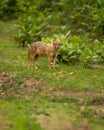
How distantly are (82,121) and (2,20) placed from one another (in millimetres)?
16315

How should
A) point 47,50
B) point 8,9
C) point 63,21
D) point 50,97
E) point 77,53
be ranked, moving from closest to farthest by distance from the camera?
point 50,97 → point 47,50 → point 77,53 → point 63,21 → point 8,9

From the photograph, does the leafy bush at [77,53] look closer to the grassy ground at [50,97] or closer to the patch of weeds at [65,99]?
the grassy ground at [50,97]

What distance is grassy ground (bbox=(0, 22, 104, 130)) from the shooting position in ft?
24.5

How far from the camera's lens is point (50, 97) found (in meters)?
8.95

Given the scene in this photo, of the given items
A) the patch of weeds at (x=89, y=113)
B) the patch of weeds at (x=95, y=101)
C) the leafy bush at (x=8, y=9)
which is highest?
the leafy bush at (x=8, y=9)

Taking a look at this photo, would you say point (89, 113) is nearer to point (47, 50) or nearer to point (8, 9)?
point (47, 50)

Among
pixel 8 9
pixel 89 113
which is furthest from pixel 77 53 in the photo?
pixel 8 9

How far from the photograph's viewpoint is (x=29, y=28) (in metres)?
16.9

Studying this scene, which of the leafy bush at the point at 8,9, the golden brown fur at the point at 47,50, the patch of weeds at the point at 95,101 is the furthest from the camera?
the leafy bush at the point at 8,9

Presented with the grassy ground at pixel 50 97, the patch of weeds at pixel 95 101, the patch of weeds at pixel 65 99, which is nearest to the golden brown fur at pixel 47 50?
the grassy ground at pixel 50 97

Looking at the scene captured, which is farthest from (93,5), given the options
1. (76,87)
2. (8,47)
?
(76,87)

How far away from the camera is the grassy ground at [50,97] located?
7.45 meters

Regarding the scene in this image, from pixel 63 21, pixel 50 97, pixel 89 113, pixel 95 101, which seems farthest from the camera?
pixel 63 21

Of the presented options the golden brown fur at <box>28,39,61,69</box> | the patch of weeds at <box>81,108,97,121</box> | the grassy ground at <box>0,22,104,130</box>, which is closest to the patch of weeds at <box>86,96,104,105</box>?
the grassy ground at <box>0,22,104,130</box>
